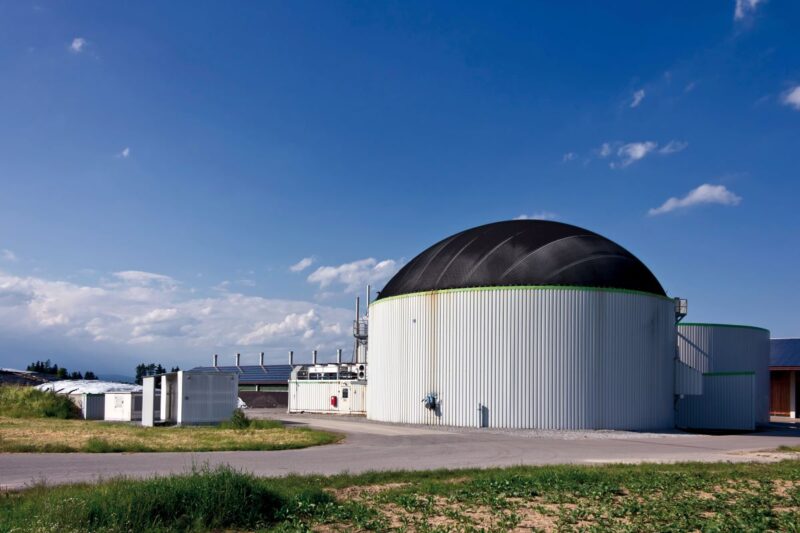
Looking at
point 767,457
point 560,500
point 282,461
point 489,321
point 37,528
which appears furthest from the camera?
point 489,321

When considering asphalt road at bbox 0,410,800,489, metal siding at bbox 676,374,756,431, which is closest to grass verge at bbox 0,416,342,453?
asphalt road at bbox 0,410,800,489

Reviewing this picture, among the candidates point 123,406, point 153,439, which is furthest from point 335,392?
point 153,439

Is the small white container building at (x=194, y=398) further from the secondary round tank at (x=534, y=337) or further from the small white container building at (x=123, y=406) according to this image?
the secondary round tank at (x=534, y=337)

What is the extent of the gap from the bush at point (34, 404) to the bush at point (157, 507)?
108ft

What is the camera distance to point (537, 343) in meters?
33.2

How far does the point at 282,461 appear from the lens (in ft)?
62.9

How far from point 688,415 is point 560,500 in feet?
99.7

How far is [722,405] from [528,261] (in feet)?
45.8

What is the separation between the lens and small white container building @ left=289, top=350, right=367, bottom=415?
153ft

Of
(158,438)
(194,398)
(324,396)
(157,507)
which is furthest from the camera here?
(324,396)

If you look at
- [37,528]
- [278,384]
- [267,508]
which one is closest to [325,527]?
[267,508]

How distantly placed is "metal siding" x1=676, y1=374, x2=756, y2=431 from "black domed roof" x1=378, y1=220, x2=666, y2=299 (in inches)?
237

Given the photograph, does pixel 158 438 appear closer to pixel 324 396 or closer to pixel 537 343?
pixel 537 343

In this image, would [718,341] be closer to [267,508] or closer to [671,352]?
[671,352]
